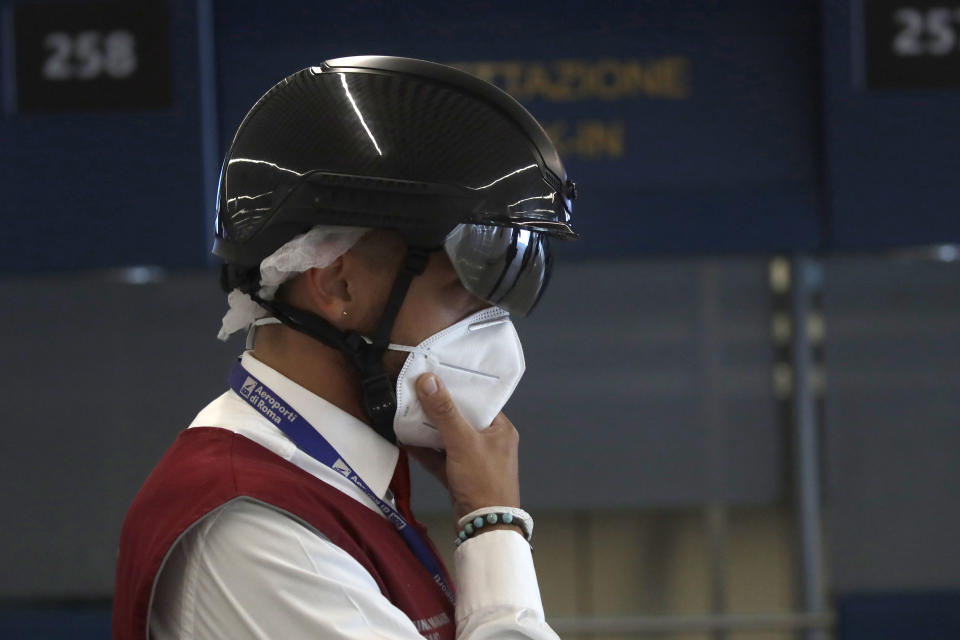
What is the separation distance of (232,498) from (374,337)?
0.26 meters

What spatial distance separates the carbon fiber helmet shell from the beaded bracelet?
0.93 ft

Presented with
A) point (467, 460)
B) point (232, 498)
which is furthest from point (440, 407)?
point (232, 498)

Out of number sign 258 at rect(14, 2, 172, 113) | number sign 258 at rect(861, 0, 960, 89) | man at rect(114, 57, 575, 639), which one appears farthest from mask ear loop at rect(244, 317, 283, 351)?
number sign 258 at rect(861, 0, 960, 89)

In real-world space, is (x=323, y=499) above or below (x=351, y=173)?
below

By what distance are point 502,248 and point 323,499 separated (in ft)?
1.05

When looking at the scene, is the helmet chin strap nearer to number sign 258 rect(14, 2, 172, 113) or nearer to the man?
the man

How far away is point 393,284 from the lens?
121 centimetres

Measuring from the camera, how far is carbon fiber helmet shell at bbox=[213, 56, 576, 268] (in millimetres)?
1171

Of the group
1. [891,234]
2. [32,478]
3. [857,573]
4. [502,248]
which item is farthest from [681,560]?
[502,248]

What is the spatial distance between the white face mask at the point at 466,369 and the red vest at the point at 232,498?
0.12 m

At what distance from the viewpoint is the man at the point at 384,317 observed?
1.14 meters

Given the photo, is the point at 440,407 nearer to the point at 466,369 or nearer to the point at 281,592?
the point at 466,369

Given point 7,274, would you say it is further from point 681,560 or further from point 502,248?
point 502,248

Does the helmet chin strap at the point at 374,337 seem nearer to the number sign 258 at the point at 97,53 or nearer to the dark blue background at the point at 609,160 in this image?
the dark blue background at the point at 609,160
